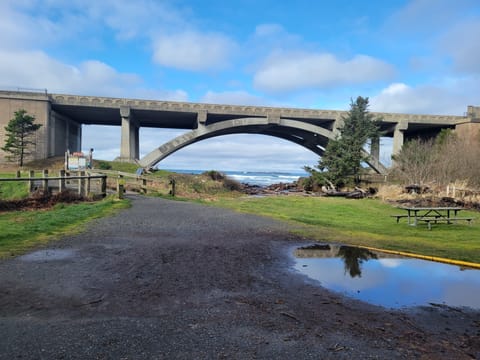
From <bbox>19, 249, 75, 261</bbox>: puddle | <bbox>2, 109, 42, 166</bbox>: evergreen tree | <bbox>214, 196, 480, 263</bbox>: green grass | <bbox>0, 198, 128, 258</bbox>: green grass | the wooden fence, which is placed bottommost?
<bbox>214, 196, 480, 263</bbox>: green grass

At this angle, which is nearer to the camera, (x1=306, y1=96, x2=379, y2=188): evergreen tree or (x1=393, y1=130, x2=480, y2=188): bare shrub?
(x1=393, y1=130, x2=480, y2=188): bare shrub

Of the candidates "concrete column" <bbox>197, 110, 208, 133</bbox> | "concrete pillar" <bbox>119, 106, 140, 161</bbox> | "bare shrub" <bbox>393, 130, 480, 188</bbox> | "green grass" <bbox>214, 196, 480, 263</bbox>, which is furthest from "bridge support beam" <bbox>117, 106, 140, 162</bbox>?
"green grass" <bbox>214, 196, 480, 263</bbox>

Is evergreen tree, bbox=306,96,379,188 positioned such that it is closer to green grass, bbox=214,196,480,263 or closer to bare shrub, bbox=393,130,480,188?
bare shrub, bbox=393,130,480,188

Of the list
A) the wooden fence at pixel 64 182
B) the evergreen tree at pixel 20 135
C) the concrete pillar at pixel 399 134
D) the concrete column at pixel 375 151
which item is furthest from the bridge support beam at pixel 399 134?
the evergreen tree at pixel 20 135

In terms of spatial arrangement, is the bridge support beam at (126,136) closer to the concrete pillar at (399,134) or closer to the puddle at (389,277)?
the concrete pillar at (399,134)

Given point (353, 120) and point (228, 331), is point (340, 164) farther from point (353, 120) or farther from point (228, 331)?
point (228, 331)

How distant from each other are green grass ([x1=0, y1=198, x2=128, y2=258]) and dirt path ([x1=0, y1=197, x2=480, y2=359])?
902 mm

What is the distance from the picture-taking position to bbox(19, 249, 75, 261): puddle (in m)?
6.26

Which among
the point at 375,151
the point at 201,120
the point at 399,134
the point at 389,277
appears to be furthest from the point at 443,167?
the point at 201,120

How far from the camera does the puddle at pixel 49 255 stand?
626 centimetres

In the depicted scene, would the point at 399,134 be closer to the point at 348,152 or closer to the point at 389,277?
the point at 348,152

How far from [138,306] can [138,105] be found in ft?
121

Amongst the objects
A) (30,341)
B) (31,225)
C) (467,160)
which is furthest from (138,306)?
(467,160)

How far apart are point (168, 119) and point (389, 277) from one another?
42.0m
